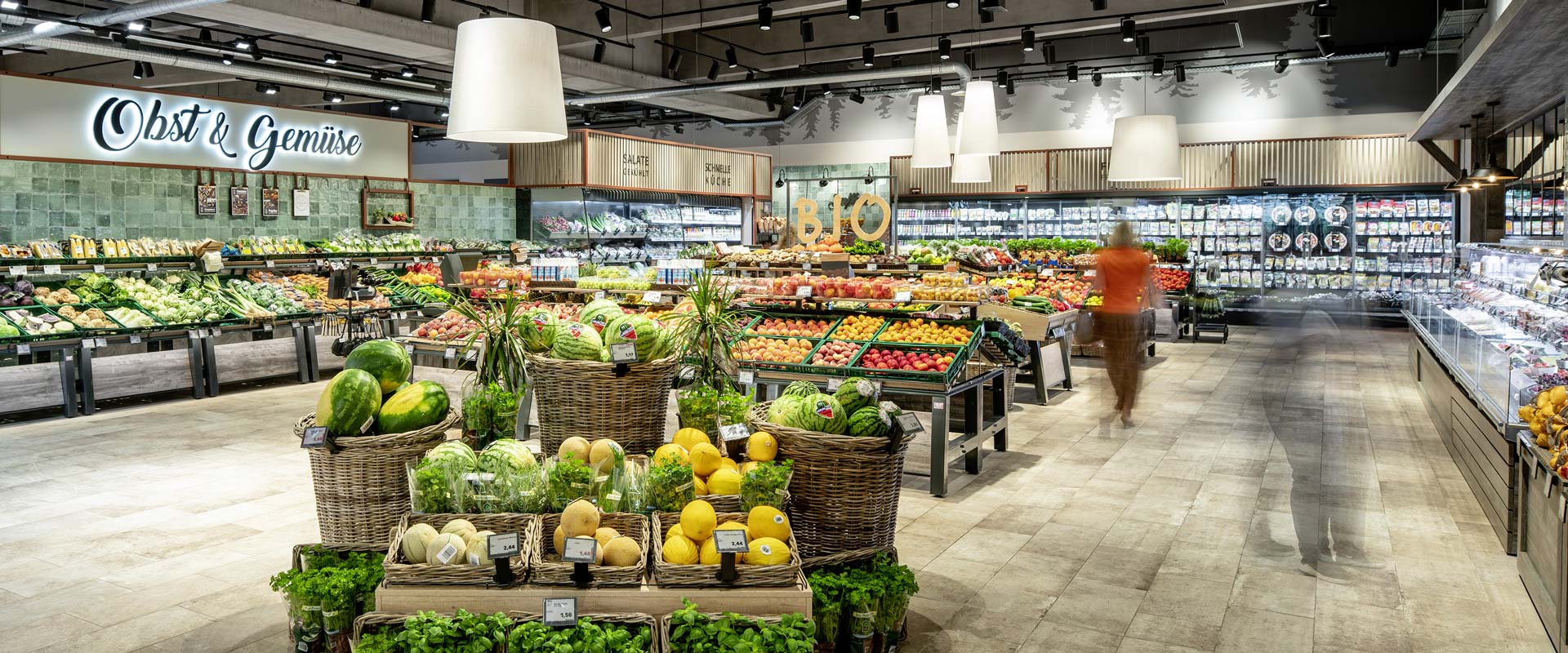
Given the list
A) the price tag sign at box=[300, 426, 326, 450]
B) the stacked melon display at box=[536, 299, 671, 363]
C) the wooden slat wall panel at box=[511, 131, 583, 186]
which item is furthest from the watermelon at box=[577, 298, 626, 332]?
the wooden slat wall panel at box=[511, 131, 583, 186]

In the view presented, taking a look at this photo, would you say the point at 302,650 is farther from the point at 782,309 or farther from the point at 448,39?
the point at 448,39

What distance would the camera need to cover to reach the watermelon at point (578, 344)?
12.2ft

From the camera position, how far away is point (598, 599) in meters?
2.72

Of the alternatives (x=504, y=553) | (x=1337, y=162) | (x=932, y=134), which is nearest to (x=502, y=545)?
(x=504, y=553)

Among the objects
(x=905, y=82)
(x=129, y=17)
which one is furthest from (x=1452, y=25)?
(x=129, y=17)

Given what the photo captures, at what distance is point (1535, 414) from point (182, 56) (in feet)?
43.4

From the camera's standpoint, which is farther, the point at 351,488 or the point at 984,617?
the point at 984,617

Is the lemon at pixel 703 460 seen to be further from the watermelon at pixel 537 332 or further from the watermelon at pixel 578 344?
the watermelon at pixel 537 332

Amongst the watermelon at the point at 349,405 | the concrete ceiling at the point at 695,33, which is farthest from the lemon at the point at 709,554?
the concrete ceiling at the point at 695,33

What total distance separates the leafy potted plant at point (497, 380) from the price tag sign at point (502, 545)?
0.97 meters

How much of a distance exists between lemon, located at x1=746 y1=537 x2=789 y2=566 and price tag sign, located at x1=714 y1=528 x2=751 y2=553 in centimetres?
9

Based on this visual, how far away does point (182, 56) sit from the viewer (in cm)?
1173

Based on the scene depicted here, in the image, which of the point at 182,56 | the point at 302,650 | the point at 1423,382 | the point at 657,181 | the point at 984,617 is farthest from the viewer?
the point at 657,181

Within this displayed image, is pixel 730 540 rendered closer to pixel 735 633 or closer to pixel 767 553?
pixel 767 553
